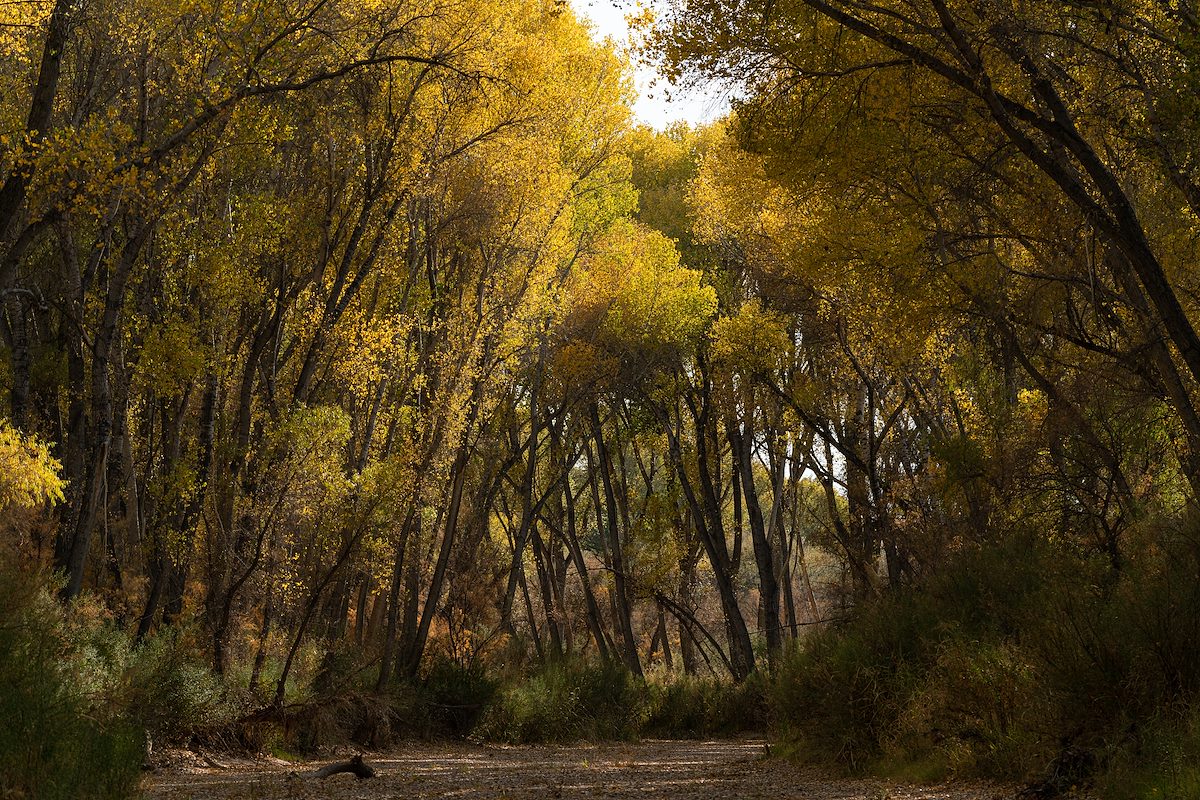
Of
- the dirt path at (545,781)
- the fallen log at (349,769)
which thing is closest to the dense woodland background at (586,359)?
the dirt path at (545,781)

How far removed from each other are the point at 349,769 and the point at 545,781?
1.93 meters

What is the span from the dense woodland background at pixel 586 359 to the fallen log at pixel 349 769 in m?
1.83

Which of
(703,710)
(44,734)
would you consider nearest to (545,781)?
(44,734)

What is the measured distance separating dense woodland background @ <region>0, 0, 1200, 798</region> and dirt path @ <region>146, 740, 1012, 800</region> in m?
0.65

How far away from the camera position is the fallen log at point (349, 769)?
1006 centimetres

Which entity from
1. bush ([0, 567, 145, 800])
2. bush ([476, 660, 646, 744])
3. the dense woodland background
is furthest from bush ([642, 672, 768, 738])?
bush ([0, 567, 145, 800])

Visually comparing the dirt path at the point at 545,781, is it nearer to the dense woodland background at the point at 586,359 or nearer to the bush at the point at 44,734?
the dense woodland background at the point at 586,359

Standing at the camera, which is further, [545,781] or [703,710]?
[703,710]

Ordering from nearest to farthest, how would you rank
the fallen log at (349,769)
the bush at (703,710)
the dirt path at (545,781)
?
the dirt path at (545,781), the fallen log at (349,769), the bush at (703,710)

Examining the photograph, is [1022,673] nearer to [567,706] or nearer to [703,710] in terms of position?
[567,706]

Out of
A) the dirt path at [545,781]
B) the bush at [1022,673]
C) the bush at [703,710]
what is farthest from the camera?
the bush at [703,710]

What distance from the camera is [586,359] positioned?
20.7 metres

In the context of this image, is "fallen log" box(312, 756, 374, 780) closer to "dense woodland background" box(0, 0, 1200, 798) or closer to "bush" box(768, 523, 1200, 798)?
"dense woodland background" box(0, 0, 1200, 798)

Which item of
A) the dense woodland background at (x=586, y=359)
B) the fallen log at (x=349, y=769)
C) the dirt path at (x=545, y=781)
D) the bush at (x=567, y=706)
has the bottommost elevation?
the dirt path at (x=545, y=781)
